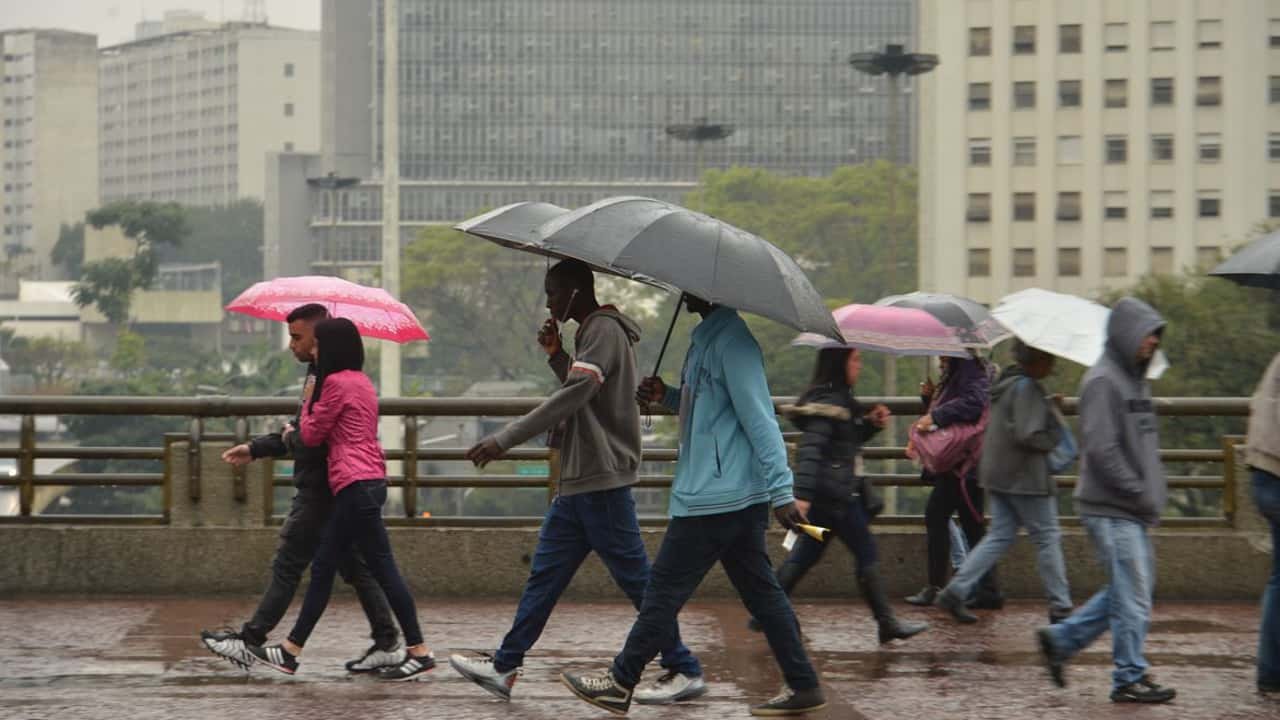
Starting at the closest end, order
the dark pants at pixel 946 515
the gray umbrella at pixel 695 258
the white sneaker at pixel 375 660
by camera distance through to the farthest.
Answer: the gray umbrella at pixel 695 258 < the white sneaker at pixel 375 660 < the dark pants at pixel 946 515

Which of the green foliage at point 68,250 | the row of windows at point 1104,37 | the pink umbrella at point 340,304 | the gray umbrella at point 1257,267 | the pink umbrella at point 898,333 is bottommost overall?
the pink umbrella at point 898,333

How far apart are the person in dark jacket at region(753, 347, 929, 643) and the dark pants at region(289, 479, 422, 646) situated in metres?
2.06

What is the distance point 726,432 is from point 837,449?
2.01m

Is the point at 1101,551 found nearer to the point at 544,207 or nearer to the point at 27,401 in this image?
the point at 544,207

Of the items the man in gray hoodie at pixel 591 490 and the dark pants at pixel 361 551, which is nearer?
the man in gray hoodie at pixel 591 490

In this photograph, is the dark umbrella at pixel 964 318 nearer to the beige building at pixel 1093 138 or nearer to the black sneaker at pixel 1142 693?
the black sneaker at pixel 1142 693

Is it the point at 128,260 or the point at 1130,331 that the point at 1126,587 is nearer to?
the point at 1130,331

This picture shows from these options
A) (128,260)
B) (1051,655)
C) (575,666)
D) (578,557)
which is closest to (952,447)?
(1051,655)

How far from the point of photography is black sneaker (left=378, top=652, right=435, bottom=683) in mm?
7953

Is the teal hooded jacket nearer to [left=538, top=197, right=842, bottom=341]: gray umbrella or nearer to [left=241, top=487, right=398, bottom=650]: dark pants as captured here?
[left=538, top=197, right=842, bottom=341]: gray umbrella

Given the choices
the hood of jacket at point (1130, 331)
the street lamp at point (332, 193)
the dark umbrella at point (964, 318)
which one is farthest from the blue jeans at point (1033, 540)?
the street lamp at point (332, 193)

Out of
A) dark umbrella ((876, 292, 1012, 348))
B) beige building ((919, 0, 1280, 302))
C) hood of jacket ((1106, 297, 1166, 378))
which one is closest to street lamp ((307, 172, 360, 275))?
beige building ((919, 0, 1280, 302))

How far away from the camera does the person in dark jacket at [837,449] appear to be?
28.9 feet

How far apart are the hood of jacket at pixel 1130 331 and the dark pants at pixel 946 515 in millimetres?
2488
